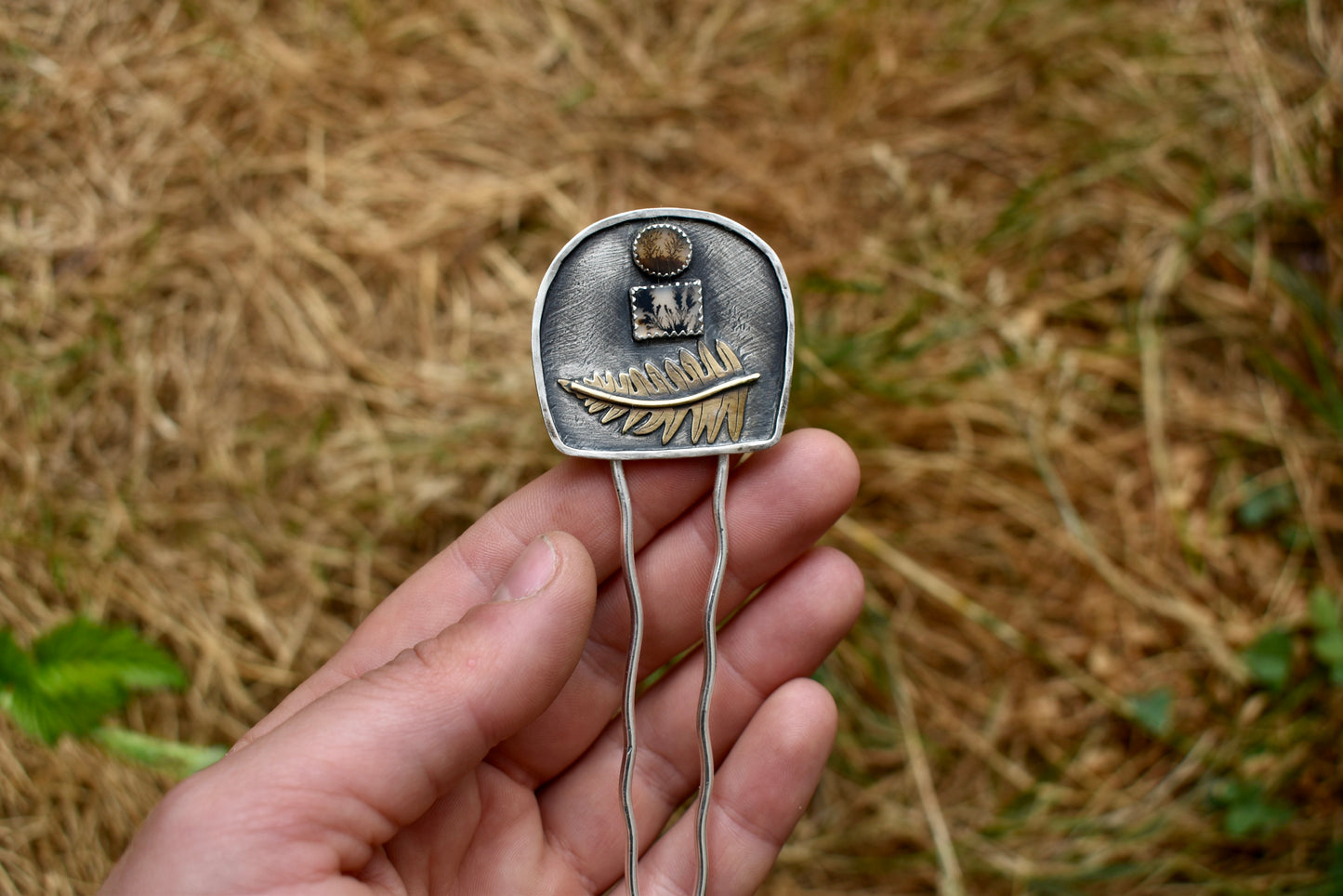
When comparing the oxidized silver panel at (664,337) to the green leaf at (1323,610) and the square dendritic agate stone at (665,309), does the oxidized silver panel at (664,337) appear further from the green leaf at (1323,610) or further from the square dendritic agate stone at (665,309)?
the green leaf at (1323,610)

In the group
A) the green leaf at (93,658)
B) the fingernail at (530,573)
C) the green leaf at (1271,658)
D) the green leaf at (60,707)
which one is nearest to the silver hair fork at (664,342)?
the fingernail at (530,573)

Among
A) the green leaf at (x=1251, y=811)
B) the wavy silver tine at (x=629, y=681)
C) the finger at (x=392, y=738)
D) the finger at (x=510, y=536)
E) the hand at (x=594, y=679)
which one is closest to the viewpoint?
the finger at (x=392, y=738)

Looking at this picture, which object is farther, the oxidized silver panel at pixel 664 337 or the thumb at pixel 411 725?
the oxidized silver panel at pixel 664 337

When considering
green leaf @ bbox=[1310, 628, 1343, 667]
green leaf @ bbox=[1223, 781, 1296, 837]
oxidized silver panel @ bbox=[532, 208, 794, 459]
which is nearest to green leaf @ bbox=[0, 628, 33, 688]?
oxidized silver panel @ bbox=[532, 208, 794, 459]

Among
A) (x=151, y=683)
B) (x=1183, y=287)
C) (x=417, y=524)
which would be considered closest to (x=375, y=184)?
(x=417, y=524)

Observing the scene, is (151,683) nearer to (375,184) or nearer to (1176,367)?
(375,184)

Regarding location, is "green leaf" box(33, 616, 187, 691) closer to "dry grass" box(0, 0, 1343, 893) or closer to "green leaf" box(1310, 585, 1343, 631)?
"dry grass" box(0, 0, 1343, 893)
